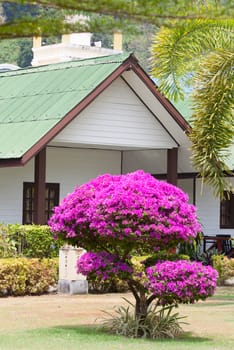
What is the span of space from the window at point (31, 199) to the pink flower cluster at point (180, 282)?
10840 millimetres

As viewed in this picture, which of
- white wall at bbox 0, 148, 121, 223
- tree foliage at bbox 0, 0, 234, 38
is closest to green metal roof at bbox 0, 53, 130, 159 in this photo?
white wall at bbox 0, 148, 121, 223

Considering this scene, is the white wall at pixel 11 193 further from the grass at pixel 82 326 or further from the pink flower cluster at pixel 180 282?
the pink flower cluster at pixel 180 282

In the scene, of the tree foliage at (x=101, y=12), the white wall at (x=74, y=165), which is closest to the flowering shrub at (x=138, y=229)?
the tree foliage at (x=101, y=12)

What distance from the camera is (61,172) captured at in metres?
26.0

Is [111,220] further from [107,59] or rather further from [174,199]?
[107,59]

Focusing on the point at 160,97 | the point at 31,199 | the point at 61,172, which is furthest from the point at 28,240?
the point at 160,97

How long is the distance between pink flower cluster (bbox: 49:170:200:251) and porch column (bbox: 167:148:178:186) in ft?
34.0

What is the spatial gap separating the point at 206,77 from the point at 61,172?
695cm

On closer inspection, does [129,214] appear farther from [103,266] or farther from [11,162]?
[11,162]

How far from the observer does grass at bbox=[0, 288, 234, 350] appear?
1363 cm

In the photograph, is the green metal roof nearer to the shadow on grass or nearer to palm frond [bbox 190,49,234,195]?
palm frond [bbox 190,49,234,195]

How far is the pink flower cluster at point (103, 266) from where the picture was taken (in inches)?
575

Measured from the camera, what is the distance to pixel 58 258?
2152 cm

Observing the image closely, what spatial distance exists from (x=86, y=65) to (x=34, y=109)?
6.23ft
